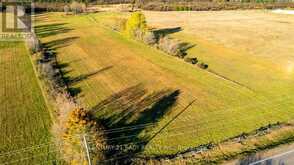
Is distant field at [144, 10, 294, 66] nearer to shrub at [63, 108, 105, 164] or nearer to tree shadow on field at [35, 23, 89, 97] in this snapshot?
tree shadow on field at [35, 23, 89, 97]

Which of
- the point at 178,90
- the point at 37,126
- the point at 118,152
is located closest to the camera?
the point at 118,152

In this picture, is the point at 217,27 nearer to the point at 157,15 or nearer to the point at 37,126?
the point at 157,15

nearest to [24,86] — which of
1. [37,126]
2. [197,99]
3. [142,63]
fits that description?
[37,126]

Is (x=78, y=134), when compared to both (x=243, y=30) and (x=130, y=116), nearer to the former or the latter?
(x=130, y=116)

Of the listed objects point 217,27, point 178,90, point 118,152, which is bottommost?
point 118,152

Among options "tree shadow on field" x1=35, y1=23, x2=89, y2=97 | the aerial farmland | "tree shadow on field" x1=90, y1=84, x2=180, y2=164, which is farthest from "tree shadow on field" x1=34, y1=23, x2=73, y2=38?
"tree shadow on field" x1=90, y1=84, x2=180, y2=164

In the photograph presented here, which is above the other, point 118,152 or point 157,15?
point 157,15
